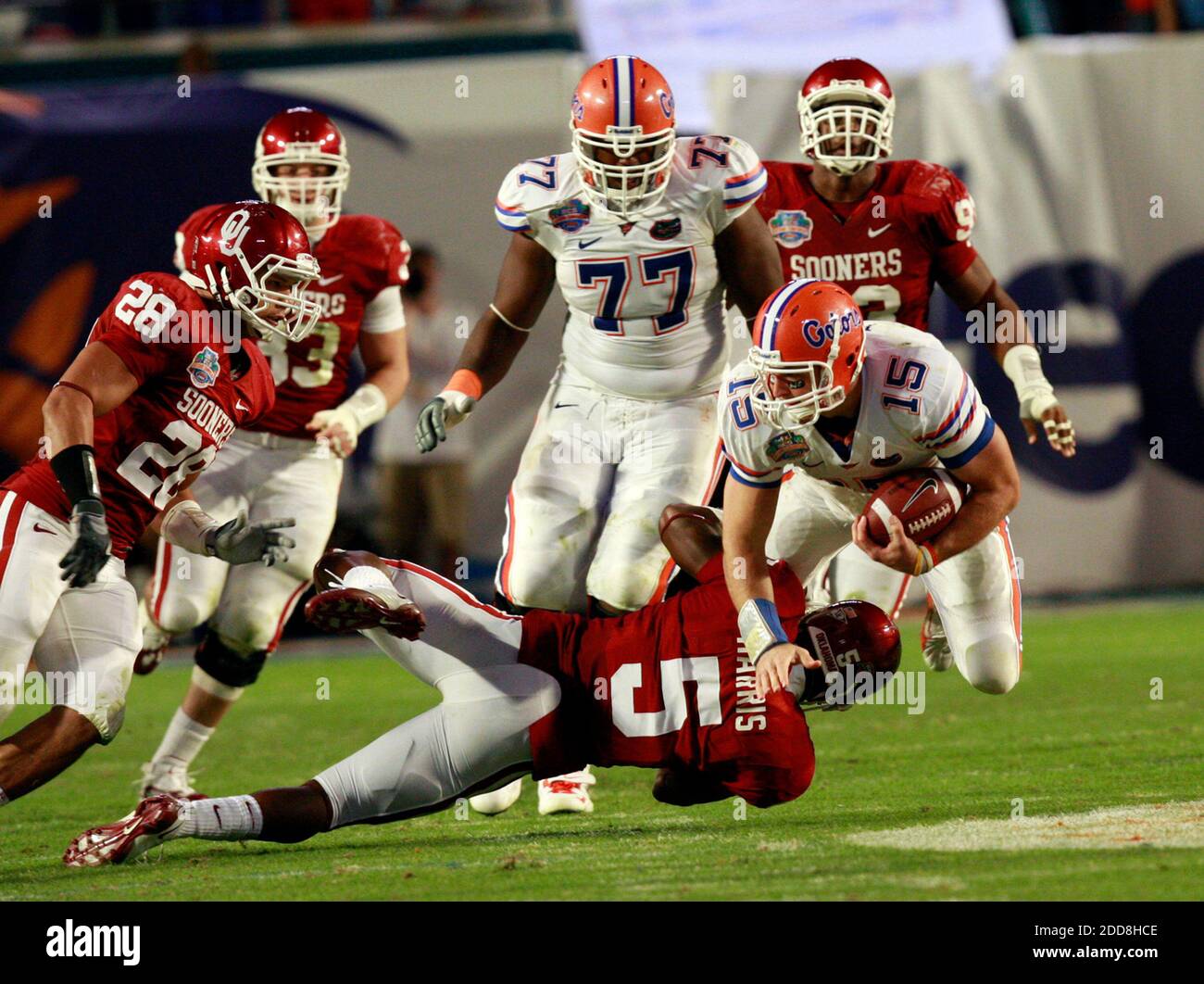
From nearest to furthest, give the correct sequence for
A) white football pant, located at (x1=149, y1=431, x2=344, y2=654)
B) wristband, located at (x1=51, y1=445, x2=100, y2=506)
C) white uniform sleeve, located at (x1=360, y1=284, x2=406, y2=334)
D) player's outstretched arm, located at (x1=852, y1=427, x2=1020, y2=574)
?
wristband, located at (x1=51, y1=445, x2=100, y2=506), player's outstretched arm, located at (x1=852, y1=427, x2=1020, y2=574), white football pant, located at (x1=149, y1=431, x2=344, y2=654), white uniform sleeve, located at (x1=360, y1=284, x2=406, y2=334)

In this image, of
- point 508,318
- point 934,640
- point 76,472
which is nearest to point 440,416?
point 508,318

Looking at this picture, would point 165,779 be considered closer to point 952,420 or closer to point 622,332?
point 622,332

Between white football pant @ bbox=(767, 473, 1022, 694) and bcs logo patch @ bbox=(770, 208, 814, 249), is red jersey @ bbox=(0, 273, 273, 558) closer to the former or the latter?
white football pant @ bbox=(767, 473, 1022, 694)

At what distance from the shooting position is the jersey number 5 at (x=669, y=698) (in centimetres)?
380

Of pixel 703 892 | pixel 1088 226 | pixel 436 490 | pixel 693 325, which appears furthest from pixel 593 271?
pixel 1088 226

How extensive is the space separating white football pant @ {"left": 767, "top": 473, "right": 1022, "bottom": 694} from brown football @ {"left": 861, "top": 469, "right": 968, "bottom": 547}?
21.5 inches

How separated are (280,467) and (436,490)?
3.53 m

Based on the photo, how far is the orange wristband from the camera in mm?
4902

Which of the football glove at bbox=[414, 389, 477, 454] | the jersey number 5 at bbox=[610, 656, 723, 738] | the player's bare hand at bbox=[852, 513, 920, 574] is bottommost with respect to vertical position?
the jersey number 5 at bbox=[610, 656, 723, 738]

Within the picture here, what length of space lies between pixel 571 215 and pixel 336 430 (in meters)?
1.04

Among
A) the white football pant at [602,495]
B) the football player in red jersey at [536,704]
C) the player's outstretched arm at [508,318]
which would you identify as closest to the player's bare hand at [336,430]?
the player's outstretched arm at [508,318]

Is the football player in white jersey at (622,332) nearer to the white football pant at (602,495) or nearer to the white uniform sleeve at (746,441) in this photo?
the white football pant at (602,495)

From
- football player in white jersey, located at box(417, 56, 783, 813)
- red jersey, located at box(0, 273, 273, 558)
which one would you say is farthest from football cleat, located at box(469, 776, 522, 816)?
red jersey, located at box(0, 273, 273, 558)

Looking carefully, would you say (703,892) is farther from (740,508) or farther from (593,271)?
(593,271)
